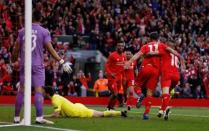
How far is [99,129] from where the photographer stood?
37.9 feet

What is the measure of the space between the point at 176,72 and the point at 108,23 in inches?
696

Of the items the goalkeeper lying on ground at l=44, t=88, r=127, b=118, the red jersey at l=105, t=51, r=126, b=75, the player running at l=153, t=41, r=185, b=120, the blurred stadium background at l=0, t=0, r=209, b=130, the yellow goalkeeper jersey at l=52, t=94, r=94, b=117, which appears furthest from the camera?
the blurred stadium background at l=0, t=0, r=209, b=130

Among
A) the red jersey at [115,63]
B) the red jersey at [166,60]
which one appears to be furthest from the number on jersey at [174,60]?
the red jersey at [115,63]

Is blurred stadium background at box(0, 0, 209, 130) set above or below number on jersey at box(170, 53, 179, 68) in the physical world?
above

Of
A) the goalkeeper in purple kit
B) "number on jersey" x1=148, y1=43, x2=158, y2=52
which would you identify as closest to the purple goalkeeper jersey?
the goalkeeper in purple kit

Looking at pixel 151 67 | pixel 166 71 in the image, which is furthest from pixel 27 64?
pixel 166 71

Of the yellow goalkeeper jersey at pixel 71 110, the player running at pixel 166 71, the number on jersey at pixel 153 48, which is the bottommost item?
the yellow goalkeeper jersey at pixel 71 110

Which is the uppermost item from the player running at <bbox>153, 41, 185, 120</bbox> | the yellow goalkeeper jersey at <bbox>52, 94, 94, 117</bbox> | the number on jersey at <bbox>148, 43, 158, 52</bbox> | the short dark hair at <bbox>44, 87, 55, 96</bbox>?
the number on jersey at <bbox>148, 43, 158, 52</bbox>

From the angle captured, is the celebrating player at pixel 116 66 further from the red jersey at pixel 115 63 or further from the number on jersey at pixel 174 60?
the number on jersey at pixel 174 60

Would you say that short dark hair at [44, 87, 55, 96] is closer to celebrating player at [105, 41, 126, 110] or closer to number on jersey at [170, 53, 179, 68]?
number on jersey at [170, 53, 179, 68]

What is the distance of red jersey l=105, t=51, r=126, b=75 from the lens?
19797mm

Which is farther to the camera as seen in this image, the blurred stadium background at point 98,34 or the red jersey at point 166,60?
the blurred stadium background at point 98,34

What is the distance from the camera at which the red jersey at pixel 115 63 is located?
19797mm

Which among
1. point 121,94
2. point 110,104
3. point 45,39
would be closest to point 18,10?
point 121,94
